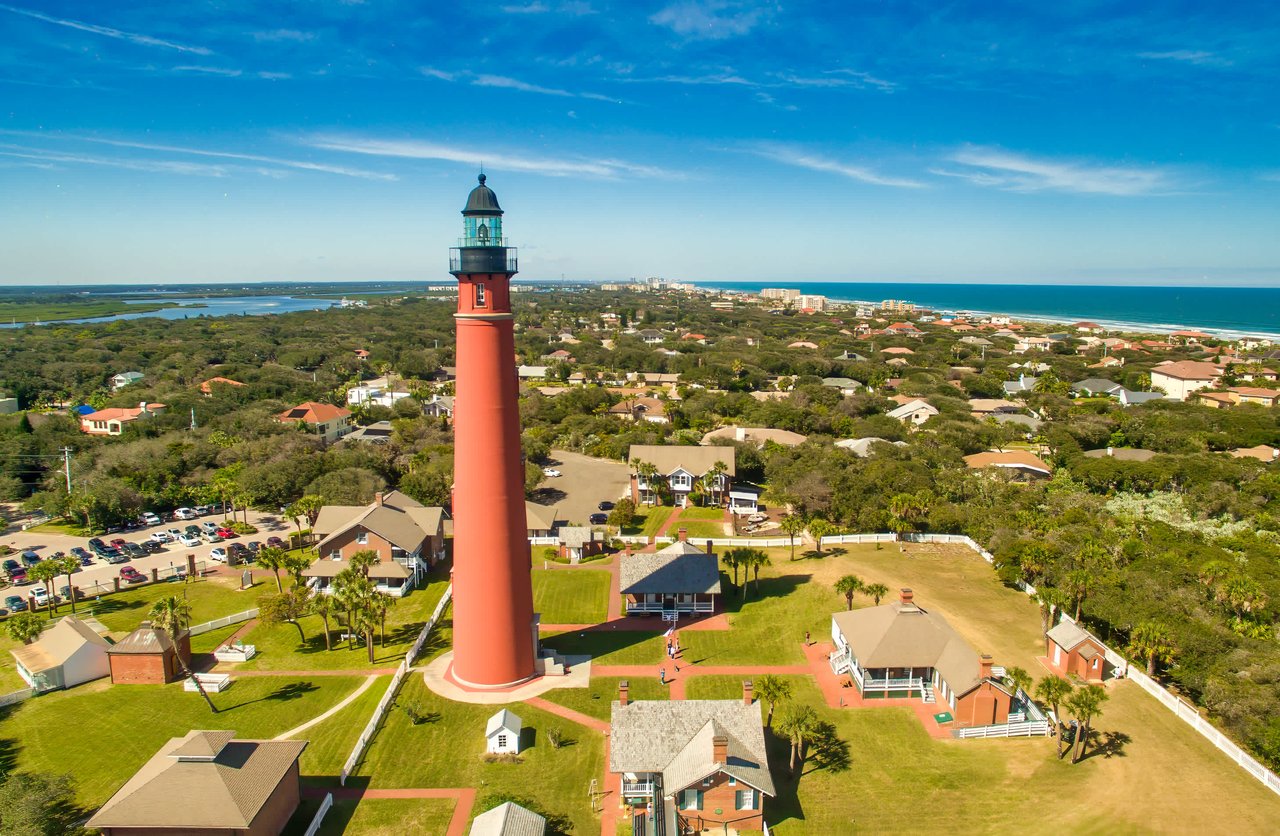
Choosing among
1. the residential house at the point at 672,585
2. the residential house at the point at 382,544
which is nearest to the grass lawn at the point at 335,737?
the residential house at the point at 382,544

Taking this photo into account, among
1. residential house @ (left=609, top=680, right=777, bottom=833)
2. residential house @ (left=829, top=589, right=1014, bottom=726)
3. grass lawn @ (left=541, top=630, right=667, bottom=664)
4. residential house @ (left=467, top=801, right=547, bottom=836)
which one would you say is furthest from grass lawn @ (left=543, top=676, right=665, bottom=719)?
residential house @ (left=829, top=589, right=1014, bottom=726)

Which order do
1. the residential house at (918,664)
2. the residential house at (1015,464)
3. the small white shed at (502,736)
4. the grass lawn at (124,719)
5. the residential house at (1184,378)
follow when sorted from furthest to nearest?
the residential house at (1184,378)
the residential house at (1015,464)
the residential house at (918,664)
the small white shed at (502,736)
the grass lawn at (124,719)

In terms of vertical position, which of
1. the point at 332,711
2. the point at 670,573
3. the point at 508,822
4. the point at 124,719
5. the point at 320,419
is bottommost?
the point at 124,719

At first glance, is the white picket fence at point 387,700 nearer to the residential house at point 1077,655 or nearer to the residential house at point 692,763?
the residential house at point 692,763

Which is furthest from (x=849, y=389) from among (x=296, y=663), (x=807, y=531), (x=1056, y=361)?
(x=296, y=663)

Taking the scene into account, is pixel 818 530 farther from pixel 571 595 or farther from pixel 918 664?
pixel 571 595

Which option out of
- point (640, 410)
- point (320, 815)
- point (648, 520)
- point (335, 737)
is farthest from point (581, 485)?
point (320, 815)

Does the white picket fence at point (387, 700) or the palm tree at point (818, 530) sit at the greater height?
the palm tree at point (818, 530)
